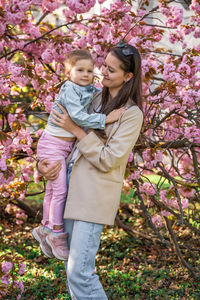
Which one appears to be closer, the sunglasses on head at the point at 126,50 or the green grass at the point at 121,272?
the sunglasses on head at the point at 126,50

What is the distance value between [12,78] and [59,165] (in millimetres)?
1312

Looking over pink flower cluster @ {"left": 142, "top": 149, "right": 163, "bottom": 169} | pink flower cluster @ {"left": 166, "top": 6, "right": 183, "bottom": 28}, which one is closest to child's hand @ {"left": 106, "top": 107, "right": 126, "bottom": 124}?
pink flower cluster @ {"left": 142, "top": 149, "right": 163, "bottom": 169}

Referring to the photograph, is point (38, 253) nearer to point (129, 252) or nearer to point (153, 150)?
point (129, 252)

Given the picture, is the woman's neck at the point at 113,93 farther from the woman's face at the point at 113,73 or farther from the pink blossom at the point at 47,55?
the pink blossom at the point at 47,55

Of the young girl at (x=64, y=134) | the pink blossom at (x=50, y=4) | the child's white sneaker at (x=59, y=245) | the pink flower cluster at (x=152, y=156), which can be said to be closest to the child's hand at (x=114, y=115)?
the young girl at (x=64, y=134)

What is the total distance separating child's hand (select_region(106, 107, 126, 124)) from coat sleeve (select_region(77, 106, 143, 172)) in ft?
0.10

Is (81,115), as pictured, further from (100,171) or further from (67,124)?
(100,171)

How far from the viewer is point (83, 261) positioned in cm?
247

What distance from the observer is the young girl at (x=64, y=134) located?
2549mm

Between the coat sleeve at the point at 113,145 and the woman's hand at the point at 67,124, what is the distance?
4.2 inches

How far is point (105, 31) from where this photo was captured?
402cm

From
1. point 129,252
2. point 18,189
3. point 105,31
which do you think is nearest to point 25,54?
point 105,31

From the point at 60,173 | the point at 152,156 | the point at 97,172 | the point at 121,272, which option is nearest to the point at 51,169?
the point at 60,173

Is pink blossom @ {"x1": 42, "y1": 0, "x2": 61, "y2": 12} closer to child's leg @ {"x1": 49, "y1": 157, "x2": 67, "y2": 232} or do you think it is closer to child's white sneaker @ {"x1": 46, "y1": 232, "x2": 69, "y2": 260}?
child's leg @ {"x1": 49, "y1": 157, "x2": 67, "y2": 232}
